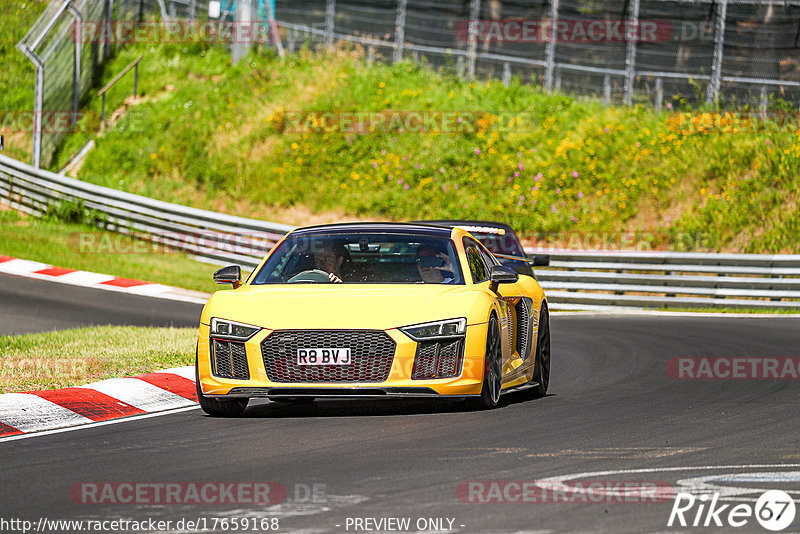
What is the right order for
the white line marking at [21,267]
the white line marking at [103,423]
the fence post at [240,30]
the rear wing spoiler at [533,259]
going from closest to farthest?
the white line marking at [103,423], the rear wing spoiler at [533,259], the white line marking at [21,267], the fence post at [240,30]

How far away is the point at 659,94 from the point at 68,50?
48.7 ft

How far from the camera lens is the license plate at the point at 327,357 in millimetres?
9133

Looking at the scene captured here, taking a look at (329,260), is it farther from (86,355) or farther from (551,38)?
(551,38)

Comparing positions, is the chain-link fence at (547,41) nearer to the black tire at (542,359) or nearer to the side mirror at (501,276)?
the black tire at (542,359)

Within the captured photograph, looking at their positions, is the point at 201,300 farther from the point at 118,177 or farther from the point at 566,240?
the point at 118,177

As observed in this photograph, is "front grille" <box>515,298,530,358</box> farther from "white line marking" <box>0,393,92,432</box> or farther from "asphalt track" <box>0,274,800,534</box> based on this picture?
"white line marking" <box>0,393,92,432</box>

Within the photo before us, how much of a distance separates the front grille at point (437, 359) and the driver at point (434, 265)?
878mm

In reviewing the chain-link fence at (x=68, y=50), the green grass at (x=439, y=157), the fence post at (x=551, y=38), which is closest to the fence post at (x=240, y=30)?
the green grass at (x=439, y=157)

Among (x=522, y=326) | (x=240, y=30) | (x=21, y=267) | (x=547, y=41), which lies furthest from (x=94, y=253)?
(x=522, y=326)

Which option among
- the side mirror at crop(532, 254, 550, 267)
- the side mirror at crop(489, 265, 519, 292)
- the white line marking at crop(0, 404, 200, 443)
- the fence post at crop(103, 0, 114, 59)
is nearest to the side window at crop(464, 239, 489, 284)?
the side mirror at crop(489, 265, 519, 292)

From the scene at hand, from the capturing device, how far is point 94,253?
27.0m

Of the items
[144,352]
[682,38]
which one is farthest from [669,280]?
[144,352]

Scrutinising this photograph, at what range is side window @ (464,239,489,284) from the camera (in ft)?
34.1

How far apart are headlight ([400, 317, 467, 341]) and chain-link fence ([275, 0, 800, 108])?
20.0 meters
